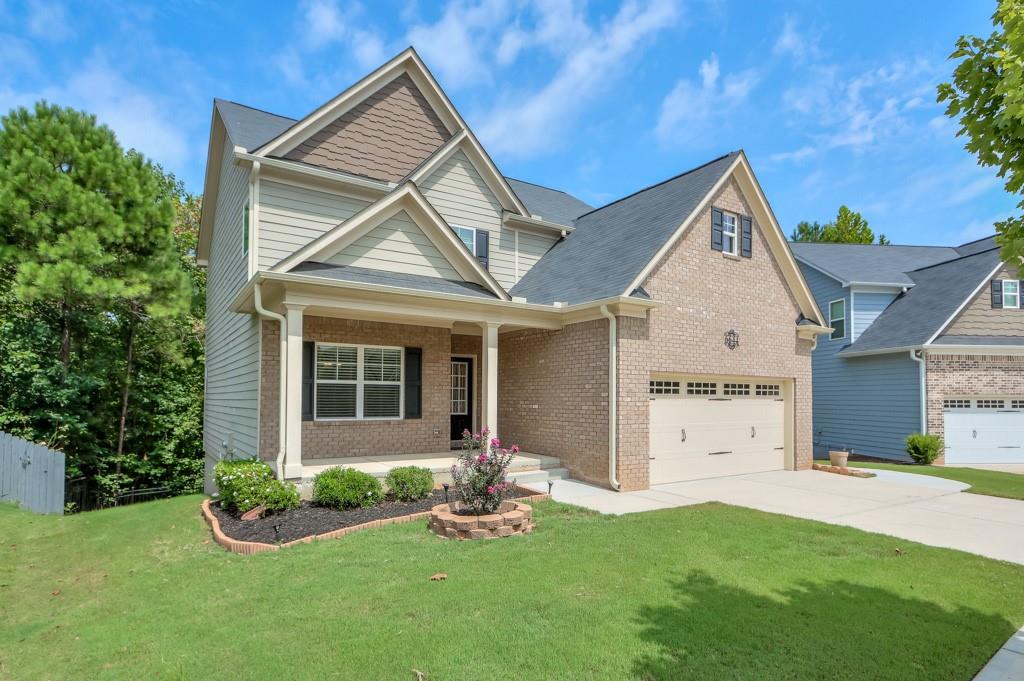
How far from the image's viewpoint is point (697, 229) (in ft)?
40.2

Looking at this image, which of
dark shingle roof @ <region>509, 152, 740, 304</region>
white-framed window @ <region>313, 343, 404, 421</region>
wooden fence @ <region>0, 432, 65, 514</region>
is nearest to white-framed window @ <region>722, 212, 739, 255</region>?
dark shingle roof @ <region>509, 152, 740, 304</region>

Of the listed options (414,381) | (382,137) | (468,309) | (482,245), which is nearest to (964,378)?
(482,245)

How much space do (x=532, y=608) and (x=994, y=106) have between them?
16.1 ft

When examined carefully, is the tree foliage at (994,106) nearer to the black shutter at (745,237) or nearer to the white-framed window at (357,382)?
the black shutter at (745,237)

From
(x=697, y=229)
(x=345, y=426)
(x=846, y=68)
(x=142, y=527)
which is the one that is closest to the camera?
(x=142, y=527)

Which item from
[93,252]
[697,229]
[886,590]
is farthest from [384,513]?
[93,252]

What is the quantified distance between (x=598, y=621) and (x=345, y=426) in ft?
25.4

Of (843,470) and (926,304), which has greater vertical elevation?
(926,304)

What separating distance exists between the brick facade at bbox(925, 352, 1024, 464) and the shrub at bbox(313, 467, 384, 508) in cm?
1686

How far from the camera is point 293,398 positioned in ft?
29.3

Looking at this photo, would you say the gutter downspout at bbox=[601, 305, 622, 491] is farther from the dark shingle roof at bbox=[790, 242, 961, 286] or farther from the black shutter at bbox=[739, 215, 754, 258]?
the dark shingle roof at bbox=[790, 242, 961, 286]

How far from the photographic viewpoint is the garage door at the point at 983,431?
676 inches

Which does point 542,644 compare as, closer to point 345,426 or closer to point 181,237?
point 345,426

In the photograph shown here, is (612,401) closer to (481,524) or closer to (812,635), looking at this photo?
(481,524)
